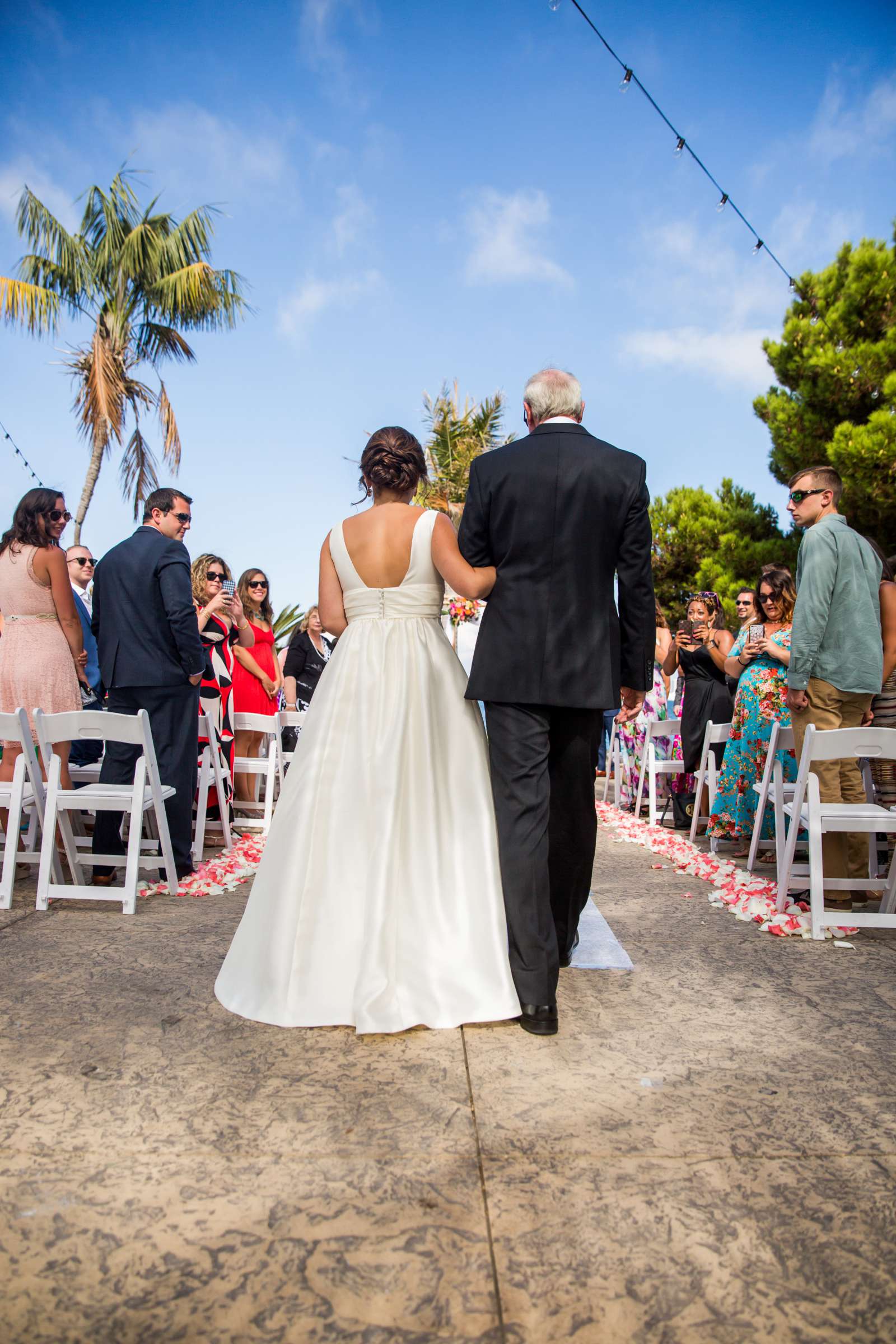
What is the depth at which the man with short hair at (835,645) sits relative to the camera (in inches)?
177

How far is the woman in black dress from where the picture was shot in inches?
286

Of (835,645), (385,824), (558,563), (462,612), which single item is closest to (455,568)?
(558,563)

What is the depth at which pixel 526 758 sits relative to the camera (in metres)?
2.93

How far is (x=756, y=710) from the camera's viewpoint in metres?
6.01

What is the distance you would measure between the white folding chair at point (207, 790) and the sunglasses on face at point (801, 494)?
376 cm

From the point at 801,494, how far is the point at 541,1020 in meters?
3.25

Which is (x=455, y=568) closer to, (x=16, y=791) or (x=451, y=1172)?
(x=451, y=1172)

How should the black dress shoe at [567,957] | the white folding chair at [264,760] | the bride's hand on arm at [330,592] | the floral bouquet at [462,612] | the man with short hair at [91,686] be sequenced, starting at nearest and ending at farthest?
the bride's hand on arm at [330,592] < the black dress shoe at [567,957] < the man with short hair at [91,686] < the white folding chair at [264,760] < the floral bouquet at [462,612]

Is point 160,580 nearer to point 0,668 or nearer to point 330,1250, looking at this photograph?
point 0,668

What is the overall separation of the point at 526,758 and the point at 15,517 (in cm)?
371

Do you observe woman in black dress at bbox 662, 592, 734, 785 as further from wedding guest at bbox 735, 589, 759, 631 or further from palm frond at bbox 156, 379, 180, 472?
palm frond at bbox 156, 379, 180, 472

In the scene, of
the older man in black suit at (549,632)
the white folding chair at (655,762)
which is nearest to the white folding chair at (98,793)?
the older man in black suit at (549,632)

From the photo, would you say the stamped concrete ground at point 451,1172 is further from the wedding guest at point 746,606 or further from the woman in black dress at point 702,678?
the woman in black dress at point 702,678

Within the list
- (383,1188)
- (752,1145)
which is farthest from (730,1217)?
(383,1188)
